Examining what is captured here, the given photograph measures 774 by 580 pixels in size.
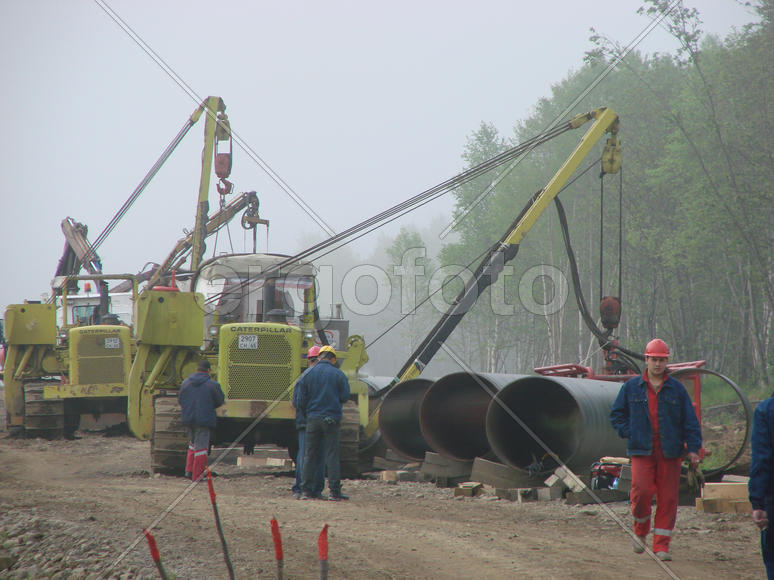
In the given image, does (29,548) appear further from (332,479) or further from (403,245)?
(403,245)

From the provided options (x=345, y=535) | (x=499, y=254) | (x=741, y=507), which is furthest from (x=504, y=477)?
(x=499, y=254)

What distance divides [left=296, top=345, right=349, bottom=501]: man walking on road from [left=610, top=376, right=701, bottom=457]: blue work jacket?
4.08 meters

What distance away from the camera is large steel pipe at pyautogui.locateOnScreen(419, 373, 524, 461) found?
1338 centimetres

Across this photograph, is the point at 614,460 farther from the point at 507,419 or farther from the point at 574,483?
the point at 507,419

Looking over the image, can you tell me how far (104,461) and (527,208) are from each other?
8.89 meters

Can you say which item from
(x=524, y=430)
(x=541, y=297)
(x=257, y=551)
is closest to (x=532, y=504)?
(x=524, y=430)

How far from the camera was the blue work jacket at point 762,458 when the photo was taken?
516cm

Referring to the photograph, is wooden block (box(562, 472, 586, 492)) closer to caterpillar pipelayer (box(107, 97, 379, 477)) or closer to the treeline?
caterpillar pipelayer (box(107, 97, 379, 477))

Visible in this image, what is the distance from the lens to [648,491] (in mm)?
7289

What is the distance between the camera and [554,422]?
42.8ft

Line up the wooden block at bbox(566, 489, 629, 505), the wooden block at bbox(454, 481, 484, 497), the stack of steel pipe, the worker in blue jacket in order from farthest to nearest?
the wooden block at bbox(454, 481, 484, 497) → the stack of steel pipe → the wooden block at bbox(566, 489, 629, 505) → the worker in blue jacket

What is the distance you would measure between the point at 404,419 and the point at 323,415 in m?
4.70

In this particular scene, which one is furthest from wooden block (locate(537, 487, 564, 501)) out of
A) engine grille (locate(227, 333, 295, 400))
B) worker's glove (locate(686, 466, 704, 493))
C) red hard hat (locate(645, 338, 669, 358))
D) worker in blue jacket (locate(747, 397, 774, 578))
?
worker in blue jacket (locate(747, 397, 774, 578))

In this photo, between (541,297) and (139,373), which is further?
(541,297)
